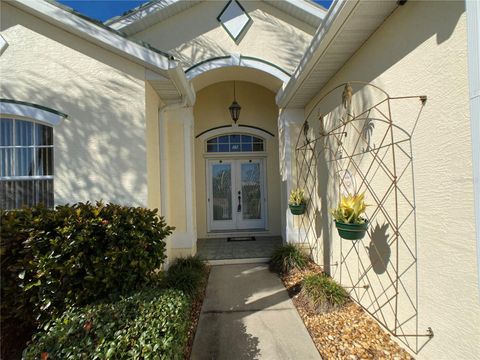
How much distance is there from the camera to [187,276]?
13.6ft

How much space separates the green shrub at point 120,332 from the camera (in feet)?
6.85

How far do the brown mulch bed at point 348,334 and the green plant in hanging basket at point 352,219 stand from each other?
124 cm

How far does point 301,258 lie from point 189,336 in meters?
2.74

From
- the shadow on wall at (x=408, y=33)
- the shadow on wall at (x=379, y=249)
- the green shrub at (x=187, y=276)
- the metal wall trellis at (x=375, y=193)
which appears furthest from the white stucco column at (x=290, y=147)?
the shadow on wall at (x=379, y=249)

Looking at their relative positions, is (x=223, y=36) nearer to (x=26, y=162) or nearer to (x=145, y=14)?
(x=145, y=14)

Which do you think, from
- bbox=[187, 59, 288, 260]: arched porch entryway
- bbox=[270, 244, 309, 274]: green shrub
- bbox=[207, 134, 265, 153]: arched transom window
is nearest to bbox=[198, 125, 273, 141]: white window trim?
bbox=[187, 59, 288, 260]: arched porch entryway

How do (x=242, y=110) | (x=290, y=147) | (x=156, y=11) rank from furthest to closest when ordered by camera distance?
1. (x=242, y=110)
2. (x=290, y=147)
3. (x=156, y=11)

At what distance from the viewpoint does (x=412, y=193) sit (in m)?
2.54

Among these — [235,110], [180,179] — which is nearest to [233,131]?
[235,110]

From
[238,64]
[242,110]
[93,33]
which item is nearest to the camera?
[93,33]


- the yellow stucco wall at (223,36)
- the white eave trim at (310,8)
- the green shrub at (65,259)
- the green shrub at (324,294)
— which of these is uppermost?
the white eave trim at (310,8)

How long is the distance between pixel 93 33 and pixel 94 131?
5.08 ft

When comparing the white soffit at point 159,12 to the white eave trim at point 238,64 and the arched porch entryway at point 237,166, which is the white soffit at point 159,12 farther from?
the arched porch entryway at point 237,166

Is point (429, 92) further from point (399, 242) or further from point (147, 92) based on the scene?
point (147, 92)
